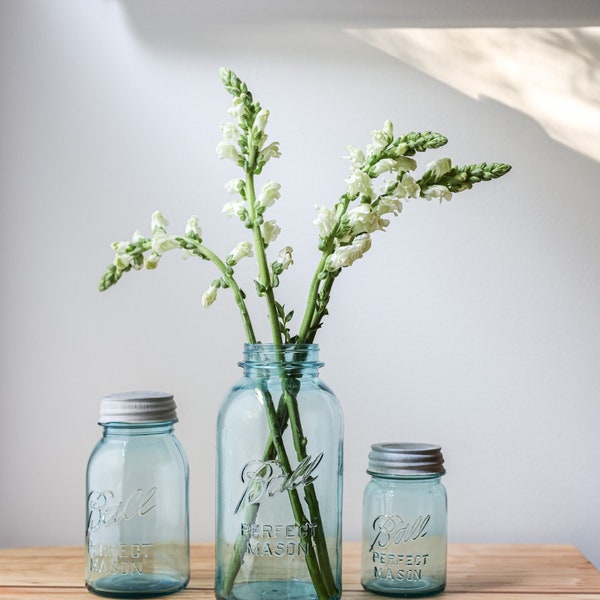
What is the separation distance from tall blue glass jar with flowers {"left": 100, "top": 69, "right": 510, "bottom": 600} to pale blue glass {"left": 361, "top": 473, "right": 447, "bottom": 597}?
9 cm

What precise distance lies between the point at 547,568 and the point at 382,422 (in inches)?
14.0

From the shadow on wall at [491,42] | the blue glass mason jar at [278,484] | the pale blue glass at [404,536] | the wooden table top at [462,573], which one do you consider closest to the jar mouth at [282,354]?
the blue glass mason jar at [278,484]

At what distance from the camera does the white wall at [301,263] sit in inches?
59.7

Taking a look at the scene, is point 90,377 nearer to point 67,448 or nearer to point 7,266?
point 67,448

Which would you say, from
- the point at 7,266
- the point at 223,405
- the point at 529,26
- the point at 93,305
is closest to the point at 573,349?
the point at 529,26

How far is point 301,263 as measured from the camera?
153 cm

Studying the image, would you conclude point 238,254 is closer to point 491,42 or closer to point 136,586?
point 136,586

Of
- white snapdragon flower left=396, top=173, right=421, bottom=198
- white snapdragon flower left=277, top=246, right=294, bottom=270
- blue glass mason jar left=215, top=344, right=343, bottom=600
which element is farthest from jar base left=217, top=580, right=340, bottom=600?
white snapdragon flower left=396, top=173, right=421, bottom=198

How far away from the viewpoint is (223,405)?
3.81 ft

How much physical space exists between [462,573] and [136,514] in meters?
0.47

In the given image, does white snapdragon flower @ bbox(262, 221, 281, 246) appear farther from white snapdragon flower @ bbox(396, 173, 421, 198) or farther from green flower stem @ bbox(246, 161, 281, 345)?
white snapdragon flower @ bbox(396, 173, 421, 198)

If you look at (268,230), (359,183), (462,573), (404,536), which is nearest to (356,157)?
(359,183)

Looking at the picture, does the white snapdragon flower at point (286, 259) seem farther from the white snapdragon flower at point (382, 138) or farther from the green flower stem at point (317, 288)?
the white snapdragon flower at point (382, 138)

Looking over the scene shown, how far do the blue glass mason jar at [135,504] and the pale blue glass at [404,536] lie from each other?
252 millimetres
